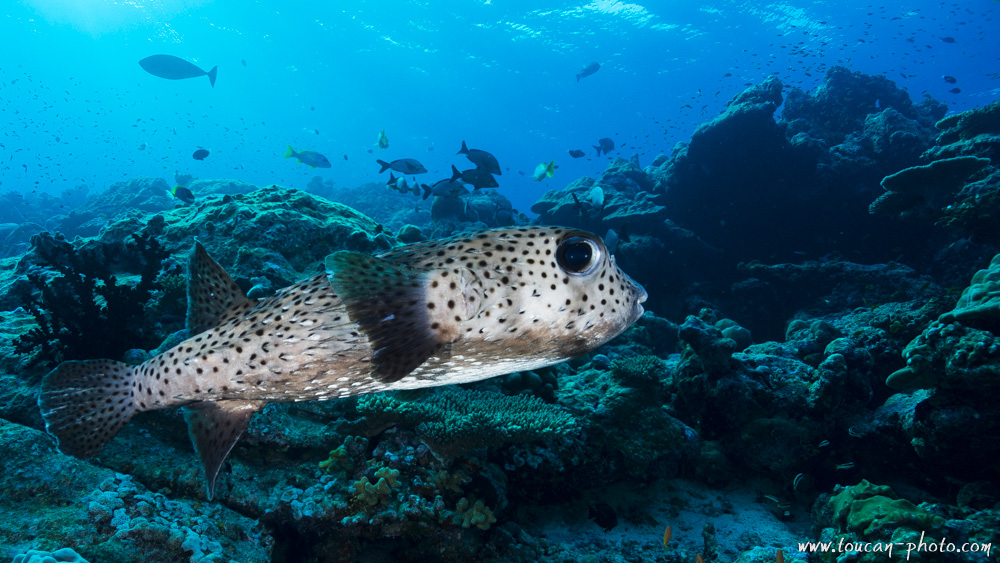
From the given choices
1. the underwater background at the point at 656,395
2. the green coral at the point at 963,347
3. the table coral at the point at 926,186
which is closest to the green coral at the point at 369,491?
the underwater background at the point at 656,395

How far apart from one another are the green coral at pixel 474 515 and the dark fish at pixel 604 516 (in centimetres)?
201

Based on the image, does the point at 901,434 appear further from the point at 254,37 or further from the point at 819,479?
the point at 254,37

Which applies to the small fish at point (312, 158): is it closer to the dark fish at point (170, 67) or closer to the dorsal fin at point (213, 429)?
the dark fish at point (170, 67)

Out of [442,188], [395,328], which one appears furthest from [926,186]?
[395,328]

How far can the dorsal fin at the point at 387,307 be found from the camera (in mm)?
1610

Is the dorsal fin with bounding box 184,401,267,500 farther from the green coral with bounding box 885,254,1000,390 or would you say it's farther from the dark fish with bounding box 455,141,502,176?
the dark fish with bounding box 455,141,502,176

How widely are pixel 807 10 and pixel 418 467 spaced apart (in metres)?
73.1

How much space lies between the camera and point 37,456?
309cm

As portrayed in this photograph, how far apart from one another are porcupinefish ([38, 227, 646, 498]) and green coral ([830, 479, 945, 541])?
4220 mm

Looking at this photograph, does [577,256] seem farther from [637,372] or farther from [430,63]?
[430,63]

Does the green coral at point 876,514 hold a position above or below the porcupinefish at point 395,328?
below

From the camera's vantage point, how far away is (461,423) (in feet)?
13.6

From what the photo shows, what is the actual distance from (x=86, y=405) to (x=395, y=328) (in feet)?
7.68

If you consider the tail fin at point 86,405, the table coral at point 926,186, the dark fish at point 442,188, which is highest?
the table coral at point 926,186
